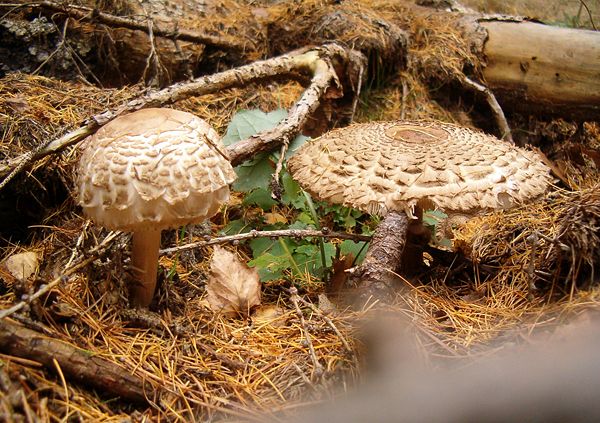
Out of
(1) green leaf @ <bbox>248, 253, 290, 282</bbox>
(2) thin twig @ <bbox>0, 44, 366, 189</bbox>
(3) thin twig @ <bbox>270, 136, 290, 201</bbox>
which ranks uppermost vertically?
(2) thin twig @ <bbox>0, 44, 366, 189</bbox>

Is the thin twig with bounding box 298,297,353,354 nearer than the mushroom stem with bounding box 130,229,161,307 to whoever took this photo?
Yes

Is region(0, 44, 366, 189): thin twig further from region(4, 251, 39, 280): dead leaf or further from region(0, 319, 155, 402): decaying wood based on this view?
region(0, 319, 155, 402): decaying wood

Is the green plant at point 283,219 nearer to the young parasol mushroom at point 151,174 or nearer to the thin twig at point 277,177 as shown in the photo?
the thin twig at point 277,177

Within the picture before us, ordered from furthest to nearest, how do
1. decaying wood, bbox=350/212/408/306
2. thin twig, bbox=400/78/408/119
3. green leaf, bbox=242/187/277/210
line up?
thin twig, bbox=400/78/408/119
green leaf, bbox=242/187/277/210
decaying wood, bbox=350/212/408/306

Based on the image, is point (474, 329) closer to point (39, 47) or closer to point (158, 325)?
point (158, 325)

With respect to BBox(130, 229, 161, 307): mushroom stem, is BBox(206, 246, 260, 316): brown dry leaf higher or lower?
lower

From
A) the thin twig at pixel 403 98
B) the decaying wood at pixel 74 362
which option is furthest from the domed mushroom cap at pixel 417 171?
the thin twig at pixel 403 98

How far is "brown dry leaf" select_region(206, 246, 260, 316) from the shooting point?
2.42m

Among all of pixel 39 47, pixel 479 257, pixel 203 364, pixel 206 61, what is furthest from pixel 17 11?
pixel 479 257

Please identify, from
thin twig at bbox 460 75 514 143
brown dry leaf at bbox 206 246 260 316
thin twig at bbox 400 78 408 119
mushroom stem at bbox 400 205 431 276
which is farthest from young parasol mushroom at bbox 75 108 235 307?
thin twig at bbox 460 75 514 143

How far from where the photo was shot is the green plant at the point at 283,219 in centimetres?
275

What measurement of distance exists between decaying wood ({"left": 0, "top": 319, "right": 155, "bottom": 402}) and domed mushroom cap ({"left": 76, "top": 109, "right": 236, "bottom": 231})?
0.43 metres

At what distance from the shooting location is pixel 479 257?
279 cm

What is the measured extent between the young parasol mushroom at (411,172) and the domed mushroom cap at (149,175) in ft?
1.59
